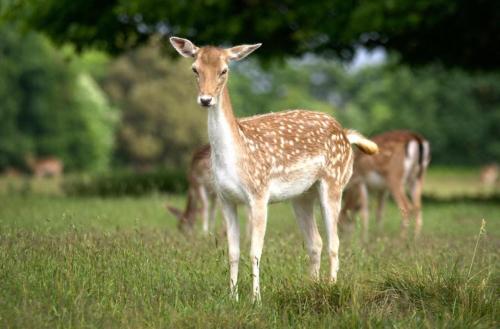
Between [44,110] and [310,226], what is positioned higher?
[310,226]

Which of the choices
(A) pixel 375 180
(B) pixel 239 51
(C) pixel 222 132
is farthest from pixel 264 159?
(A) pixel 375 180

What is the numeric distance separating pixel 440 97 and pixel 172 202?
3294 cm

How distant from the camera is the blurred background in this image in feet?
56.8

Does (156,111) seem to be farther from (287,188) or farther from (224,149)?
(224,149)

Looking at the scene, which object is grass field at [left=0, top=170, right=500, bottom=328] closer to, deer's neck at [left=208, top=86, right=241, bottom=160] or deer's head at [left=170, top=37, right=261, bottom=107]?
deer's neck at [left=208, top=86, right=241, bottom=160]

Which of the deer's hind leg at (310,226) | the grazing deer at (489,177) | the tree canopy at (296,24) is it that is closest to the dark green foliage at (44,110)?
the grazing deer at (489,177)

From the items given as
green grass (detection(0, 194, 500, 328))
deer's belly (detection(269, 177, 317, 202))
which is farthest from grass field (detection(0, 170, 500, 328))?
deer's belly (detection(269, 177, 317, 202))

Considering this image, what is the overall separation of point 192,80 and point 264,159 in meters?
13.1

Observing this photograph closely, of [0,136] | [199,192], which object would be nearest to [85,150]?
[0,136]

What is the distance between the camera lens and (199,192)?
1220cm

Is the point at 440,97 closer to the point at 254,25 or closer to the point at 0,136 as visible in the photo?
the point at 0,136

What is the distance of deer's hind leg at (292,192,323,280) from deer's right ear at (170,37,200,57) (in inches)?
65.9

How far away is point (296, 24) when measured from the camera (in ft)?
60.5

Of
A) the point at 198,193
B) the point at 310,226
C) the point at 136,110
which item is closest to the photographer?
the point at 310,226
